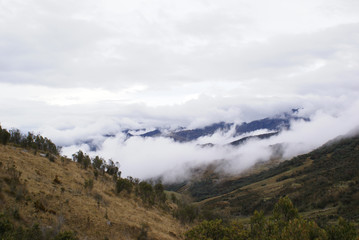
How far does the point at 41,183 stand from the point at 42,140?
4160cm

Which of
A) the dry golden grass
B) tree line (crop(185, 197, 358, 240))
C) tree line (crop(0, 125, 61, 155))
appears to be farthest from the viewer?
tree line (crop(0, 125, 61, 155))

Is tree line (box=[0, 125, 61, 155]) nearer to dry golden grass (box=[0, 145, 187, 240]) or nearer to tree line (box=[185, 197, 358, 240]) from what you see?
dry golden grass (box=[0, 145, 187, 240])

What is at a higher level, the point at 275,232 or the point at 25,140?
the point at 25,140

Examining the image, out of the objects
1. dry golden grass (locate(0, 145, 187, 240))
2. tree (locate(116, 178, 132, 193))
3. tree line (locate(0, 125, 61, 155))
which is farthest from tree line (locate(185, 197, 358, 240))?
tree line (locate(0, 125, 61, 155))

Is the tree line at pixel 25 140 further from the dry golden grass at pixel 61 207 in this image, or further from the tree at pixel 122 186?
the tree at pixel 122 186

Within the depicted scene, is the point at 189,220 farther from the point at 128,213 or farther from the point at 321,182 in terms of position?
the point at 321,182

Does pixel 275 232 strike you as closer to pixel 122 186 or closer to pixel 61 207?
pixel 61 207

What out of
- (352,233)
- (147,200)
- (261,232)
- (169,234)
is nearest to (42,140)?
(147,200)

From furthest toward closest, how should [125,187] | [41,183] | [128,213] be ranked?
[125,187] < [128,213] < [41,183]

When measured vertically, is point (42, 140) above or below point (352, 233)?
above

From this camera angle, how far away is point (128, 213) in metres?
38.5

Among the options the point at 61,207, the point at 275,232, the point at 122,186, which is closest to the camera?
the point at 275,232

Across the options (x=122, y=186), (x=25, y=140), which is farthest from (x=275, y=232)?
(x=25, y=140)

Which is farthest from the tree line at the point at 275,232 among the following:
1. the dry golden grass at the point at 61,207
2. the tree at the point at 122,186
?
the tree at the point at 122,186
